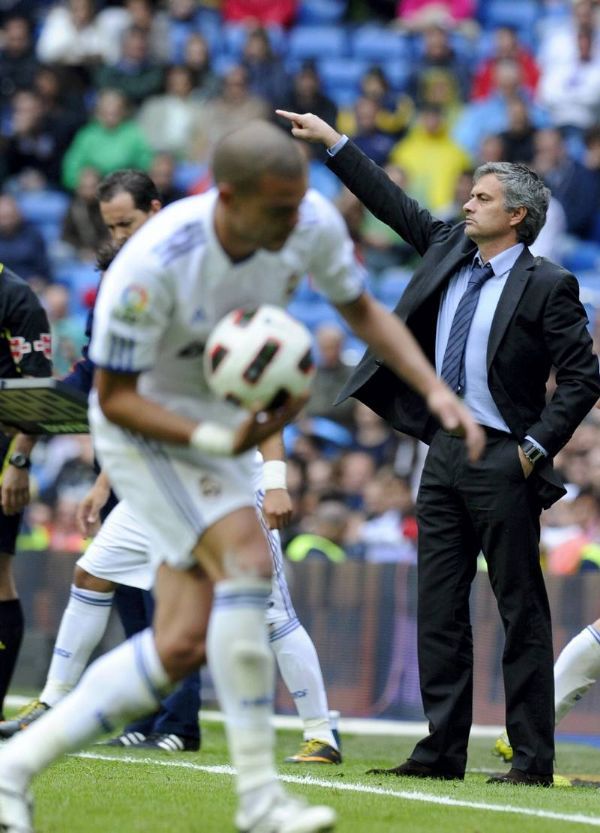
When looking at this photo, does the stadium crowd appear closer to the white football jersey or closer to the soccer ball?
the white football jersey

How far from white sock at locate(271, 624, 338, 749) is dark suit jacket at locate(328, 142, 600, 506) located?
110 centimetres

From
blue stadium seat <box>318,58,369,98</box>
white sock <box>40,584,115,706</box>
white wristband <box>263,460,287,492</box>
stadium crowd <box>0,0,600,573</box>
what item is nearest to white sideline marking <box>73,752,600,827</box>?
white sock <box>40,584,115,706</box>

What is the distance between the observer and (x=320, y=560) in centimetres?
1086

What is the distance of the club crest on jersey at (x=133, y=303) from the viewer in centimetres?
445

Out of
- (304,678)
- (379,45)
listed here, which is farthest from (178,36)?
(304,678)

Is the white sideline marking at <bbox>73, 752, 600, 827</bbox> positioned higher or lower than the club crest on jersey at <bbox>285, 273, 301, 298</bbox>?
lower

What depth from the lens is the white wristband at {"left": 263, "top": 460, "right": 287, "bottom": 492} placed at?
22.5 ft

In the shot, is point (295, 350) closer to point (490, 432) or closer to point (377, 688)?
point (490, 432)

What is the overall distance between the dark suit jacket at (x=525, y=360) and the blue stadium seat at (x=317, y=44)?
1210cm

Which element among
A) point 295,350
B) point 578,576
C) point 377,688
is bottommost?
point 377,688

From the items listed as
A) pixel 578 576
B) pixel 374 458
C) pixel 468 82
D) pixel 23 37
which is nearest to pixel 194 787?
pixel 578 576

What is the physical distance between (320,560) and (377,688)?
91cm

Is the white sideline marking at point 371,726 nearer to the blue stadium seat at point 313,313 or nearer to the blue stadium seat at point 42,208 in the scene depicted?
the blue stadium seat at point 313,313

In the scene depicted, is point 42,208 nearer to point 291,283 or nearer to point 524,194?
point 524,194
